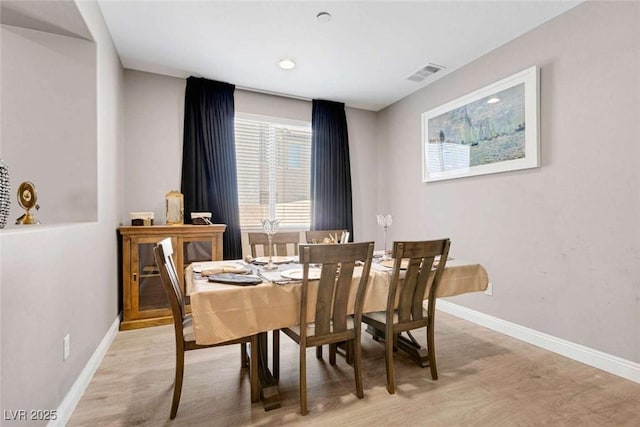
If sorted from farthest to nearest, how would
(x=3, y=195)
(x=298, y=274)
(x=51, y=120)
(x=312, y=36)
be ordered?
(x=312, y=36) → (x=51, y=120) → (x=298, y=274) → (x=3, y=195)

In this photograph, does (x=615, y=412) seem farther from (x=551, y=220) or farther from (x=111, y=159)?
(x=111, y=159)

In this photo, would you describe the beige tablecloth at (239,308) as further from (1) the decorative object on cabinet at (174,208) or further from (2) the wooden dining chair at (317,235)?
(1) the decorative object on cabinet at (174,208)

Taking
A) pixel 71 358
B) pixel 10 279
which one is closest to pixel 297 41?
pixel 10 279

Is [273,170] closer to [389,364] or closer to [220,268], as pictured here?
[220,268]

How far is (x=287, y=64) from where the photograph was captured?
3.41 m

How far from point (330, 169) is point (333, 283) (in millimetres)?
2910

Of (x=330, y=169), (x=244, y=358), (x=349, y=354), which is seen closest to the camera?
(x=244, y=358)

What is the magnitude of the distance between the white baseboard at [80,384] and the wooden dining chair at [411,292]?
1805 millimetres

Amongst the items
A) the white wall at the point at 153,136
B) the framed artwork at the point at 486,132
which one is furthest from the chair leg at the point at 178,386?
the framed artwork at the point at 486,132

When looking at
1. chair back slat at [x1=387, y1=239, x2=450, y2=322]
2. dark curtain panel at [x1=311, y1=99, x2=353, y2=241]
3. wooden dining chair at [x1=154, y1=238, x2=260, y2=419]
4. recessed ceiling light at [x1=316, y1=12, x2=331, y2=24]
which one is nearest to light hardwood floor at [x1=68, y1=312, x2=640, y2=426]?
wooden dining chair at [x1=154, y1=238, x2=260, y2=419]

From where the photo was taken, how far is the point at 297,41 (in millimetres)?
2979

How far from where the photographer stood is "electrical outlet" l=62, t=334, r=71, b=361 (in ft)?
5.75

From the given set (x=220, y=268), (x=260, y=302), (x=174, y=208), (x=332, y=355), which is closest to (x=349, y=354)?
(x=332, y=355)

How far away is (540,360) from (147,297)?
11.6 feet
